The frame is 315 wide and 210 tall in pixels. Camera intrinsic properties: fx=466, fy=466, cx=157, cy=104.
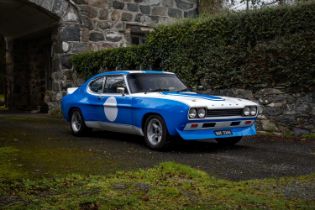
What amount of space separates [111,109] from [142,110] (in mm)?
1101

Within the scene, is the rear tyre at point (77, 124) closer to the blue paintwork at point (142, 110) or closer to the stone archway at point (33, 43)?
the blue paintwork at point (142, 110)

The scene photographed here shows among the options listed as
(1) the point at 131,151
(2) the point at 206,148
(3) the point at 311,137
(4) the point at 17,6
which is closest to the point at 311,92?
(3) the point at 311,137

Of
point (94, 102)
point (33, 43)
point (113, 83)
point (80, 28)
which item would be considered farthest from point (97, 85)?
point (33, 43)

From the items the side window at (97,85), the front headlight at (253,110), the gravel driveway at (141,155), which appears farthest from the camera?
the side window at (97,85)

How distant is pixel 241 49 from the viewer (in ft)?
34.1

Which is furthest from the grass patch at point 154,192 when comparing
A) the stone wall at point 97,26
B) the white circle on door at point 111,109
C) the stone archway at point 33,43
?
the stone archway at point 33,43

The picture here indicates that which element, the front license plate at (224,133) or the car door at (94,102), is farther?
the car door at (94,102)

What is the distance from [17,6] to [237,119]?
10.7 meters

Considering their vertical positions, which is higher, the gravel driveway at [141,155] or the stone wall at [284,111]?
the stone wall at [284,111]

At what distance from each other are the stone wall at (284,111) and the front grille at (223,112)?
2137mm

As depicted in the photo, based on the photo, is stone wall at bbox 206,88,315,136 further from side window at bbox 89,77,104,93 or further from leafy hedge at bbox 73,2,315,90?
side window at bbox 89,77,104,93

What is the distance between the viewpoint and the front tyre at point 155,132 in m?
7.80

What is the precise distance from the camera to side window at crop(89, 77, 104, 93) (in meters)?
9.73

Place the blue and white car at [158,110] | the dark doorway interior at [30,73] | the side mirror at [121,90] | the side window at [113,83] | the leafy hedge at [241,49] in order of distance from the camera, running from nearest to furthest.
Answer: the blue and white car at [158,110] → the side mirror at [121,90] → the side window at [113,83] → the leafy hedge at [241,49] → the dark doorway interior at [30,73]
